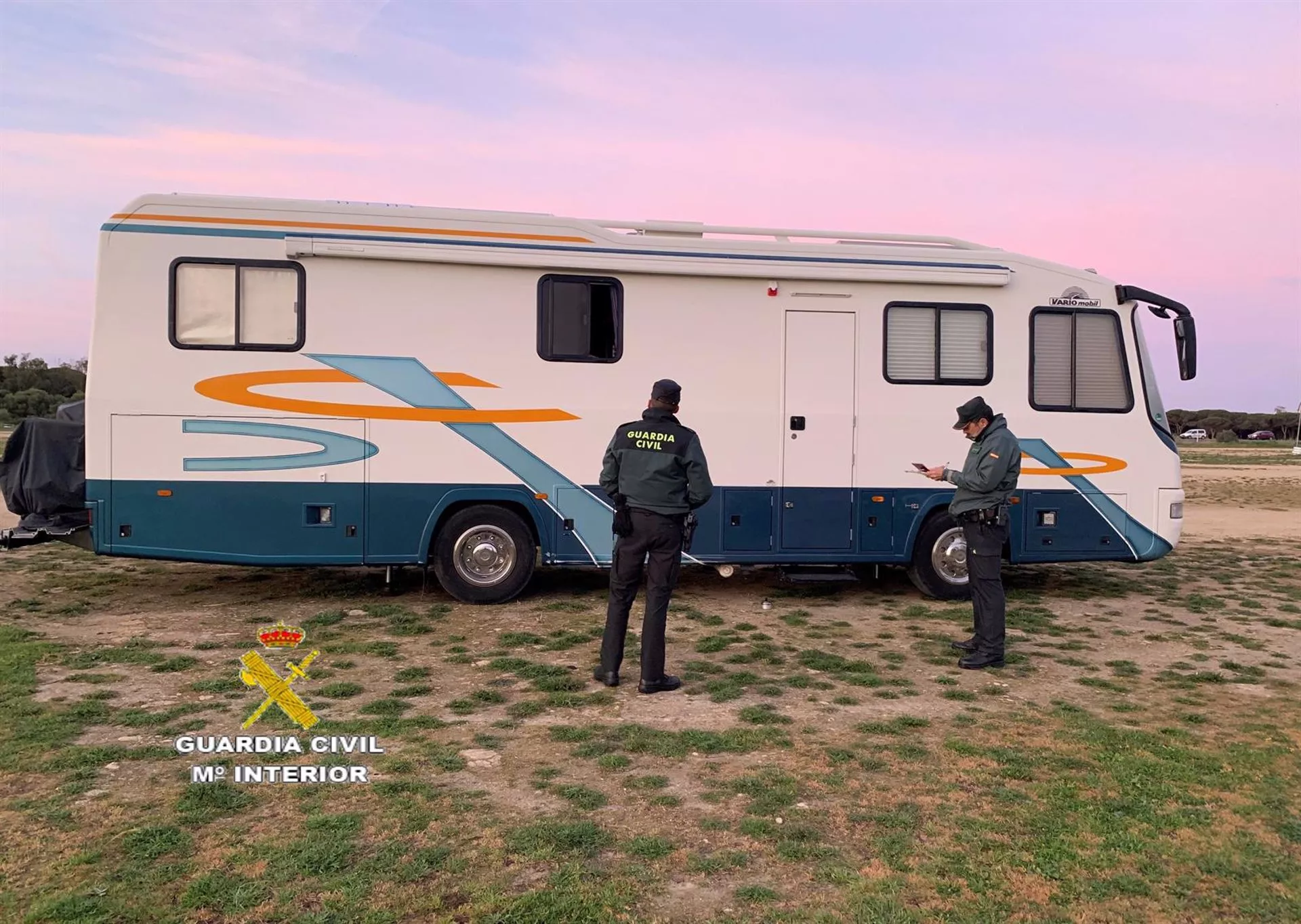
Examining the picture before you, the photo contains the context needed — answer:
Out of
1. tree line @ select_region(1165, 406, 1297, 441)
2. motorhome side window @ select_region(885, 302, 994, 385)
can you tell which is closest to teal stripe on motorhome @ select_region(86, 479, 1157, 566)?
motorhome side window @ select_region(885, 302, 994, 385)

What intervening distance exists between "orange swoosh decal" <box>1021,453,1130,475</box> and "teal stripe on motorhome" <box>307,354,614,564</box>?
3.97 metres

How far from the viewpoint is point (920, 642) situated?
7.07 m

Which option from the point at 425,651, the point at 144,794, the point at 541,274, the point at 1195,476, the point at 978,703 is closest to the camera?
the point at 144,794

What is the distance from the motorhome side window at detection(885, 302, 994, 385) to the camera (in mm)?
8305

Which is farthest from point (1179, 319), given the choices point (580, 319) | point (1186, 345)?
point (580, 319)

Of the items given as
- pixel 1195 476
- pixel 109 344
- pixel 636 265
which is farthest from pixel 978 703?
pixel 1195 476

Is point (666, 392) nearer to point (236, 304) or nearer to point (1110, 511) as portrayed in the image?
point (236, 304)

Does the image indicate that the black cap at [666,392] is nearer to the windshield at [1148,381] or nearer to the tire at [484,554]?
the tire at [484,554]

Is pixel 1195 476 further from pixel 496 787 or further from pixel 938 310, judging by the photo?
pixel 496 787

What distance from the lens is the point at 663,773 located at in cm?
443

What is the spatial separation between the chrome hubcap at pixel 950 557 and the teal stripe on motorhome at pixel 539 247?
2.47 m

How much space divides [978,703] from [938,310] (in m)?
4.00

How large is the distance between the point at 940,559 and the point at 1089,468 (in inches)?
63.2

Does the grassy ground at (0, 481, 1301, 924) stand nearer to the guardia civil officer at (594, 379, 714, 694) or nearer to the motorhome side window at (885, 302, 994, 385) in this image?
the guardia civil officer at (594, 379, 714, 694)
